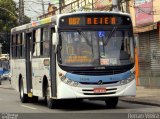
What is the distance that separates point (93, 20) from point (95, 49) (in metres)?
1.05

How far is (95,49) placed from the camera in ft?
60.3

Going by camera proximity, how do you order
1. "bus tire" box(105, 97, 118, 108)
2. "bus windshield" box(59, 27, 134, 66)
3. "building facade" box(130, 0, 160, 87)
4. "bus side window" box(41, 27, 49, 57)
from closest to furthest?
"bus windshield" box(59, 27, 134, 66)
"bus side window" box(41, 27, 49, 57)
"bus tire" box(105, 97, 118, 108)
"building facade" box(130, 0, 160, 87)

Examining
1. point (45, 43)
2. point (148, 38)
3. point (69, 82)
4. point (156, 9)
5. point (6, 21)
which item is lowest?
point (69, 82)

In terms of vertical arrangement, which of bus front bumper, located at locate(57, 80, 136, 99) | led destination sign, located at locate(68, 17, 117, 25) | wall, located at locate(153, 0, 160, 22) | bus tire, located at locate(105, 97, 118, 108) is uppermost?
wall, located at locate(153, 0, 160, 22)

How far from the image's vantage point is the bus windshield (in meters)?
18.3

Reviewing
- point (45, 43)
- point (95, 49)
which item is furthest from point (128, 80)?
point (45, 43)

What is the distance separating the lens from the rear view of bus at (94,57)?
718 inches

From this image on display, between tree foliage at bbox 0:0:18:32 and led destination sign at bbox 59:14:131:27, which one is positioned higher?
tree foliage at bbox 0:0:18:32

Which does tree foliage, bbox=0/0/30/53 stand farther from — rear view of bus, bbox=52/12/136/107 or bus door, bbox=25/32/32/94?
rear view of bus, bbox=52/12/136/107

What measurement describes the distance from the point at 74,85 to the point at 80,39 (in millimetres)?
1498

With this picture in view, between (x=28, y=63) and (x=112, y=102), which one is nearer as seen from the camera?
(x=112, y=102)

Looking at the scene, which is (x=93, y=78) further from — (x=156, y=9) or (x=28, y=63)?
(x=156, y=9)

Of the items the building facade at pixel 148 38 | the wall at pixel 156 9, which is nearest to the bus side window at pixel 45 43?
the building facade at pixel 148 38

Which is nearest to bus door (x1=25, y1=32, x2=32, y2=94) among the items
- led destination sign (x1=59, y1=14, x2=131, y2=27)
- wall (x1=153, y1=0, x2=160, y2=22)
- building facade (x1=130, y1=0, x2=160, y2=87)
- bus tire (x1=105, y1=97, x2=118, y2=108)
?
bus tire (x1=105, y1=97, x2=118, y2=108)
